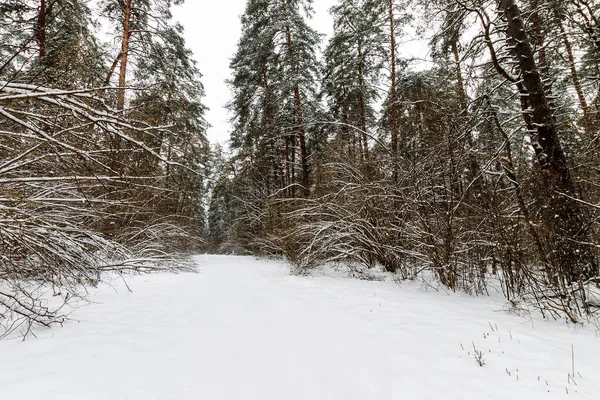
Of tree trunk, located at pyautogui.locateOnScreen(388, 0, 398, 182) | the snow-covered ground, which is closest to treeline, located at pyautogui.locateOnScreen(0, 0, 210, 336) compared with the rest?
the snow-covered ground

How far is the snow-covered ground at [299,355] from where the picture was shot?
6.22 ft

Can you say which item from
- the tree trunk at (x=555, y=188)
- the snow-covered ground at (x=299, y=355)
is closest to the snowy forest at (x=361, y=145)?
the tree trunk at (x=555, y=188)

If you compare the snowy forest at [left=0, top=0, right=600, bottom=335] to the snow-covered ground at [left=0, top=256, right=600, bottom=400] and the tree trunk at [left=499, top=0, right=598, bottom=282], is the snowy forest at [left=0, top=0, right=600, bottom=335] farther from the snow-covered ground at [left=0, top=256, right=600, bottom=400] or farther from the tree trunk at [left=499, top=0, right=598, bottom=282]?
the snow-covered ground at [left=0, top=256, right=600, bottom=400]

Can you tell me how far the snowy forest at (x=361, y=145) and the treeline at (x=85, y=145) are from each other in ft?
0.15

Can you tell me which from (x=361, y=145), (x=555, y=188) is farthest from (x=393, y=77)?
(x=555, y=188)

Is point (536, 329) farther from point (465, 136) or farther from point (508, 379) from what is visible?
point (465, 136)

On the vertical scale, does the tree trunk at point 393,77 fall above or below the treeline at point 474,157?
above

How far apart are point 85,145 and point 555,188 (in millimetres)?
6044

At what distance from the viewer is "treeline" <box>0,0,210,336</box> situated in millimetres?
2271

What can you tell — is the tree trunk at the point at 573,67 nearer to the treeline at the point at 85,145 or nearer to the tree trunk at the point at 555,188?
the tree trunk at the point at 555,188

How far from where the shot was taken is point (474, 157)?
4852 millimetres

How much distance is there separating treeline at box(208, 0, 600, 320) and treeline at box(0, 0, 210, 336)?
11.9ft

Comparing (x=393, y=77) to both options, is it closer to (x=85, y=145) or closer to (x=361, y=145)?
(x=361, y=145)

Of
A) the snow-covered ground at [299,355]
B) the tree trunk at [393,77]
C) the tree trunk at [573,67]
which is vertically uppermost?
the tree trunk at [393,77]
